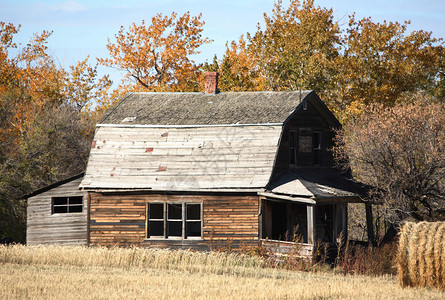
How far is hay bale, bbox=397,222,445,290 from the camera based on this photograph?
15906 mm

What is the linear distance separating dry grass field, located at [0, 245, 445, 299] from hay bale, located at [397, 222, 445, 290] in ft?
1.08

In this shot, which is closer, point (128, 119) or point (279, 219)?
point (279, 219)

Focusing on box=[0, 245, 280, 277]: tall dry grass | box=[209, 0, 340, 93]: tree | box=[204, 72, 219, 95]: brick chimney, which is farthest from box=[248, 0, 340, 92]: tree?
box=[0, 245, 280, 277]: tall dry grass

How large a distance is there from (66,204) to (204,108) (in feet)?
22.0

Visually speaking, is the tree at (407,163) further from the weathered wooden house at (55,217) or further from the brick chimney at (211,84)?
the weathered wooden house at (55,217)

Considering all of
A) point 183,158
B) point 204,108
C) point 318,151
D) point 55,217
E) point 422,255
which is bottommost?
point 422,255

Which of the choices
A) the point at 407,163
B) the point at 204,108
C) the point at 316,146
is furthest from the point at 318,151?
the point at 204,108

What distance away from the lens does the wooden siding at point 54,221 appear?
25.5 meters

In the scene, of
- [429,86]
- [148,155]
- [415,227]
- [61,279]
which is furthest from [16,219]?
[429,86]

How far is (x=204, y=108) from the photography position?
1029 inches

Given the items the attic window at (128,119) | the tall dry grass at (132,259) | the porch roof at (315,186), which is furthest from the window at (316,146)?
the attic window at (128,119)

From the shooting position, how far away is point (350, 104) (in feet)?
124

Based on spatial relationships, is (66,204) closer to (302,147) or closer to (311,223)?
(302,147)

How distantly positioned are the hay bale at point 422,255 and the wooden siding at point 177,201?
7452 millimetres
